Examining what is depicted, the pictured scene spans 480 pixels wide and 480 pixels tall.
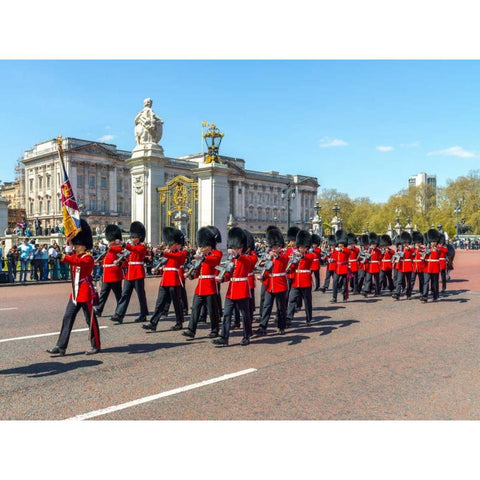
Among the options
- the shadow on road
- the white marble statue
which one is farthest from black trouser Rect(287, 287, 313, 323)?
the white marble statue

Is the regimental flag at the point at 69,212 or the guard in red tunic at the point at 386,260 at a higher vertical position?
the regimental flag at the point at 69,212

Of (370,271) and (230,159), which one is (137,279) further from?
(230,159)

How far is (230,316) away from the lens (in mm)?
7258

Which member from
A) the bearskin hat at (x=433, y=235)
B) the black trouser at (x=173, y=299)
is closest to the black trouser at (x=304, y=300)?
the black trouser at (x=173, y=299)

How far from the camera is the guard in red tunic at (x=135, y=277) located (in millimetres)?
9016

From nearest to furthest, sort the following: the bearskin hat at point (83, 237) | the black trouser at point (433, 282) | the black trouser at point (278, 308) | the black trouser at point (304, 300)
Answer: the bearskin hat at point (83, 237)
the black trouser at point (278, 308)
the black trouser at point (304, 300)
the black trouser at point (433, 282)

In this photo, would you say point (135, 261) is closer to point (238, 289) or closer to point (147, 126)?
point (238, 289)

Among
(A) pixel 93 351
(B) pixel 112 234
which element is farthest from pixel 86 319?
(B) pixel 112 234

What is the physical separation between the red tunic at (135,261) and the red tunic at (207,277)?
6.87 ft

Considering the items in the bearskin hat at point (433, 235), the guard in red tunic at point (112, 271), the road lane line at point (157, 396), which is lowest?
the road lane line at point (157, 396)

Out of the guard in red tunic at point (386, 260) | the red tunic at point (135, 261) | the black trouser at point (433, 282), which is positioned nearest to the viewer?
the red tunic at point (135, 261)

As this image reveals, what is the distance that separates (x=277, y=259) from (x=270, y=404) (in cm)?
384

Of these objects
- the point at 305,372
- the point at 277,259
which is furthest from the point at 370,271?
the point at 305,372

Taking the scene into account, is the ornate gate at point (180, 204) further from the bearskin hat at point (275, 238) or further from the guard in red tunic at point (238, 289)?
the guard in red tunic at point (238, 289)
